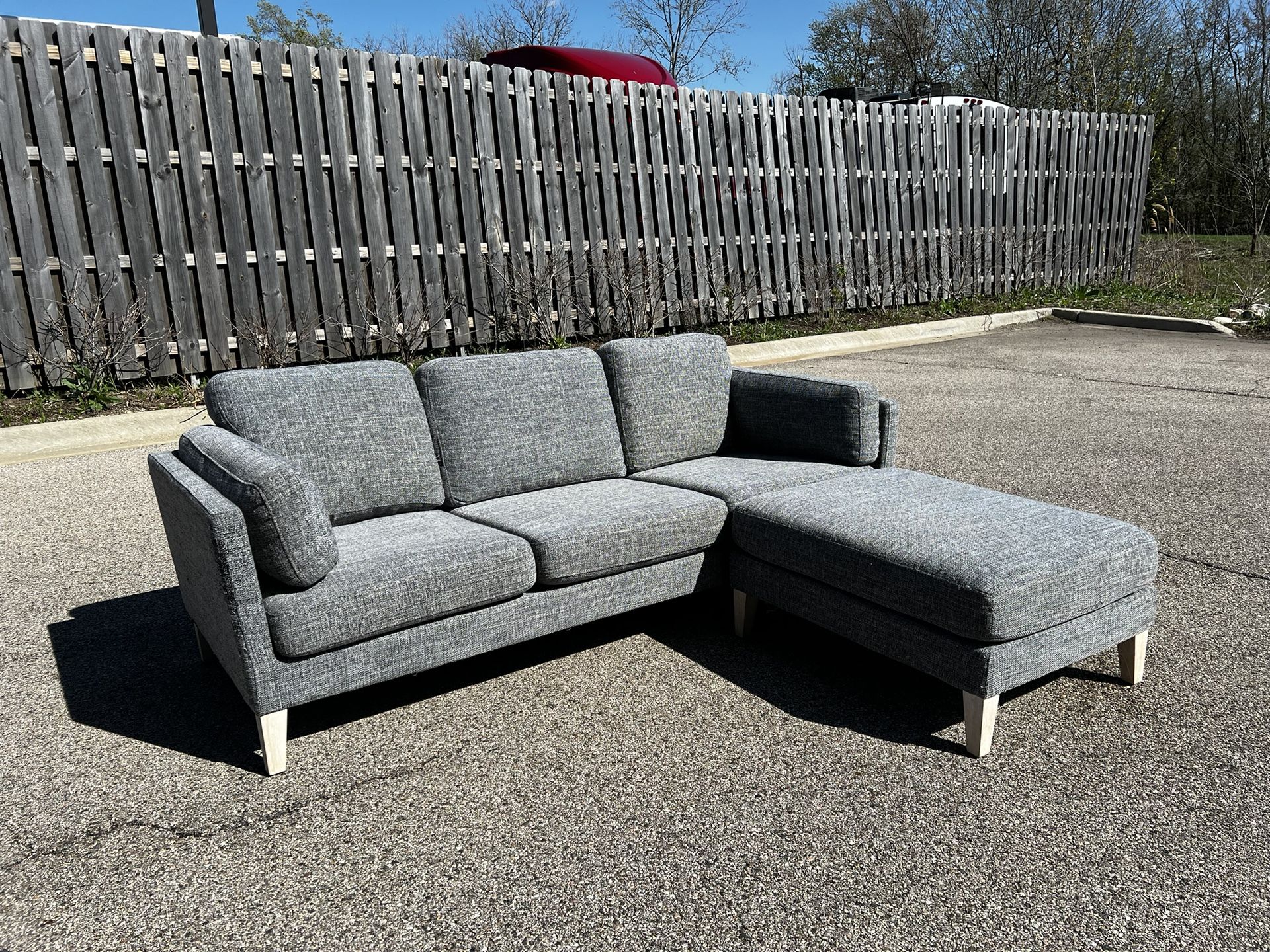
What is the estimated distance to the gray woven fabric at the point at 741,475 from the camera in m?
3.57

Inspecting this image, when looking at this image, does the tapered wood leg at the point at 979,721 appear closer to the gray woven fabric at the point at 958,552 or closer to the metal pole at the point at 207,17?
the gray woven fabric at the point at 958,552

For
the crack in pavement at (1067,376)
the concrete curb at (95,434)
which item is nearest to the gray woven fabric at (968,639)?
the concrete curb at (95,434)

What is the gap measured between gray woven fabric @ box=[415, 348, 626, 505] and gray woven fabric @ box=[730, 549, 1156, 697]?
1086mm

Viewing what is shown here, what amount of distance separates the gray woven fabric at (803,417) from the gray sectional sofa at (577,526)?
1 cm

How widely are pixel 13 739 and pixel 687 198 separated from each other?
7.37m

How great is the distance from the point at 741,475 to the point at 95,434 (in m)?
4.46

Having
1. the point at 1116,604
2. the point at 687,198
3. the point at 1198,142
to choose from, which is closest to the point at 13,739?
the point at 1116,604

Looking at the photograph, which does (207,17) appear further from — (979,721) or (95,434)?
(979,721)

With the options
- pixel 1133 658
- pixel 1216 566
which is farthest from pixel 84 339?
pixel 1216 566

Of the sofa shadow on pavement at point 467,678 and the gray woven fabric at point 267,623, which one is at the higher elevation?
the gray woven fabric at point 267,623

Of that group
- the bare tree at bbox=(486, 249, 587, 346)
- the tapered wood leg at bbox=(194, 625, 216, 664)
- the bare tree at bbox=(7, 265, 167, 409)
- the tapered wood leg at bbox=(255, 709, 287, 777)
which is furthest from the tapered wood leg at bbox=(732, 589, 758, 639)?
the bare tree at bbox=(486, 249, 587, 346)

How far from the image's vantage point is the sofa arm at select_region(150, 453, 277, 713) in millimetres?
2533

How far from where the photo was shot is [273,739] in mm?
2643

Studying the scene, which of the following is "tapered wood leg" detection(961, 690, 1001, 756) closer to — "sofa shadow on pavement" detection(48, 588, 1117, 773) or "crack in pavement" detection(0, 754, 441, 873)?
"sofa shadow on pavement" detection(48, 588, 1117, 773)
